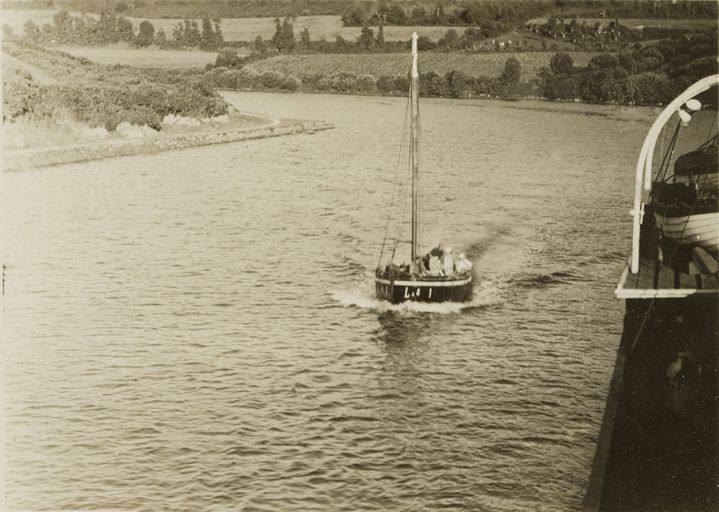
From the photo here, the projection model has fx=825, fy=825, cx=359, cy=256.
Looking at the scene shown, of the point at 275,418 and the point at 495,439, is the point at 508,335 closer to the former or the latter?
the point at 495,439

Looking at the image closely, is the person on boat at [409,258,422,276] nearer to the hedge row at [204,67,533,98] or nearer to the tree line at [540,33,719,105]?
the tree line at [540,33,719,105]

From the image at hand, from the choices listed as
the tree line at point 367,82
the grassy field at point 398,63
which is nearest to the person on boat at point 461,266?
the grassy field at point 398,63

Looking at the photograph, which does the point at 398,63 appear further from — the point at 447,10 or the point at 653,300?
the point at 653,300

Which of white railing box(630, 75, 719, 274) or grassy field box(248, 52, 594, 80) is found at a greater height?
grassy field box(248, 52, 594, 80)

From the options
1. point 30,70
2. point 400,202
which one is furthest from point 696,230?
point 30,70

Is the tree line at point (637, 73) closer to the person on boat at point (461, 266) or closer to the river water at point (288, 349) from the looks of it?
the river water at point (288, 349)

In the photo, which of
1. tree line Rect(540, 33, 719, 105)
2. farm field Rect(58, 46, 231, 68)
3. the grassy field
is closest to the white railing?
farm field Rect(58, 46, 231, 68)
